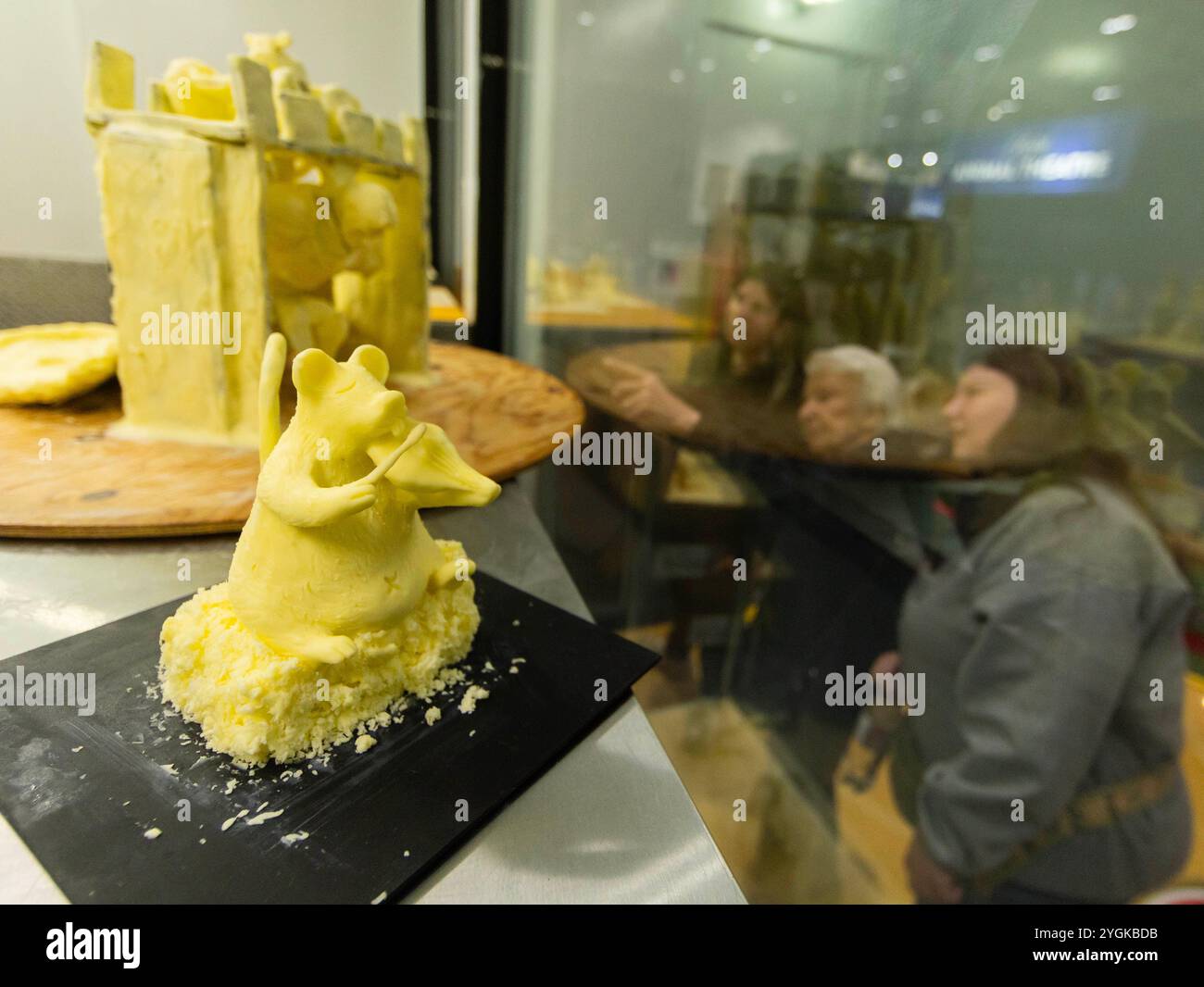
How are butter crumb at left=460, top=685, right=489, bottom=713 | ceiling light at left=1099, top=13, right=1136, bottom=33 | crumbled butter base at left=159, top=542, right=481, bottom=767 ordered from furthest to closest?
ceiling light at left=1099, top=13, right=1136, bottom=33 < butter crumb at left=460, top=685, right=489, bottom=713 < crumbled butter base at left=159, top=542, right=481, bottom=767

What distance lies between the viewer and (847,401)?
1636mm

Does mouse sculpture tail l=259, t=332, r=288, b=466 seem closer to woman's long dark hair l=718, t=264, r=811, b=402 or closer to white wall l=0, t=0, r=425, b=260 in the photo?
woman's long dark hair l=718, t=264, r=811, b=402

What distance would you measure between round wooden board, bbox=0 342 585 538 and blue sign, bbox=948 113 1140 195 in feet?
3.24

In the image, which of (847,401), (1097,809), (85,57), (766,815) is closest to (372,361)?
(847,401)

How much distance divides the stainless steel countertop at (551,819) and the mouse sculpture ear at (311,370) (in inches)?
18.7

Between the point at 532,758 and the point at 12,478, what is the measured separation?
3.77ft

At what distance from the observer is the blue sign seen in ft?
3.15

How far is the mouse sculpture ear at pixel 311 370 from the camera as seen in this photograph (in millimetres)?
668

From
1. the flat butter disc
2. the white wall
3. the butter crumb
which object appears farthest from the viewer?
the white wall

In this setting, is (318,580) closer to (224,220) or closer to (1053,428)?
(224,220)

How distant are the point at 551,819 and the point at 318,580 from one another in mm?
349

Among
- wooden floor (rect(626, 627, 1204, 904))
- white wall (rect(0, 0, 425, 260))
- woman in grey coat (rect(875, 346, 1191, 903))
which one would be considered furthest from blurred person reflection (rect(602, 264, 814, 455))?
white wall (rect(0, 0, 425, 260))

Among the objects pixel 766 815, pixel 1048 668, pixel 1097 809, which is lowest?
pixel 766 815
